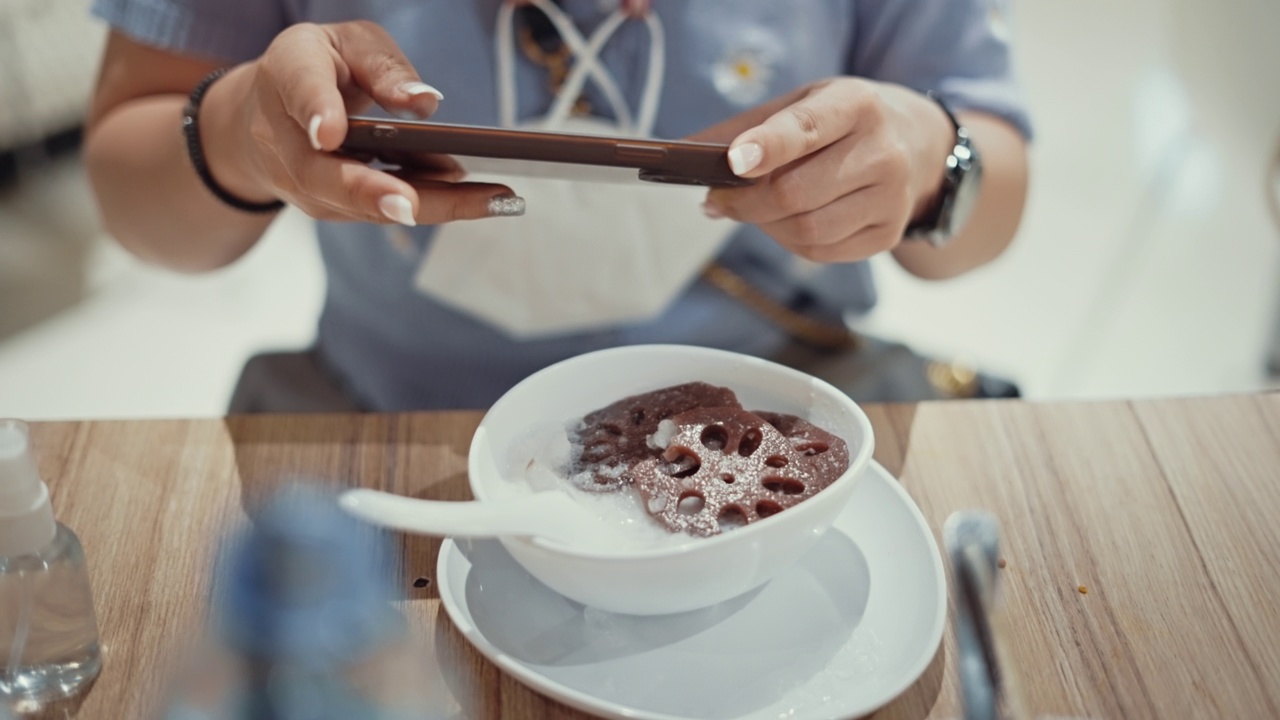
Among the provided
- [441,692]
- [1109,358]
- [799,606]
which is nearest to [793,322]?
[799,606]

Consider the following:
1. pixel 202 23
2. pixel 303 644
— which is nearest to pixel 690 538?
pixel 303 644

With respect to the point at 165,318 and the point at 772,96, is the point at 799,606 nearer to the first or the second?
the point at 772,96

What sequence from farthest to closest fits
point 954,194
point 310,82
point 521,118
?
1. point 521,118
2. point 954,194
3. point 310,82

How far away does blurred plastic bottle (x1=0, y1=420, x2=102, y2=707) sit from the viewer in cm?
48

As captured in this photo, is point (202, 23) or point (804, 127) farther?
point (202, 23)

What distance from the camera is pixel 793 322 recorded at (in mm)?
971

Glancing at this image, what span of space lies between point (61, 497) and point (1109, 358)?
62.8 inches

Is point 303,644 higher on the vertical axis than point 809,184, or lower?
lower

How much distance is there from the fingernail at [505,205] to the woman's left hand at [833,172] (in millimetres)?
139

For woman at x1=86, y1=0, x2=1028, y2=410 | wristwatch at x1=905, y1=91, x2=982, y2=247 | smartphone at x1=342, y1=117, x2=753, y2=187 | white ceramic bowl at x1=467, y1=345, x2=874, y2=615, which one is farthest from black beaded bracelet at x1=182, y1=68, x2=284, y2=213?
wristwatch at x1=905, y1=91, x2=982, y2=247

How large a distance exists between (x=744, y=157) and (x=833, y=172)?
0.10 metres

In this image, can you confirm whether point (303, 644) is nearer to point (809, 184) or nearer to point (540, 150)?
point (540, 150)

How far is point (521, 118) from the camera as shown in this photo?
0.87 m

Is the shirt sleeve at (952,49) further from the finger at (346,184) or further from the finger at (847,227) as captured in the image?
the finger at (346,184)
